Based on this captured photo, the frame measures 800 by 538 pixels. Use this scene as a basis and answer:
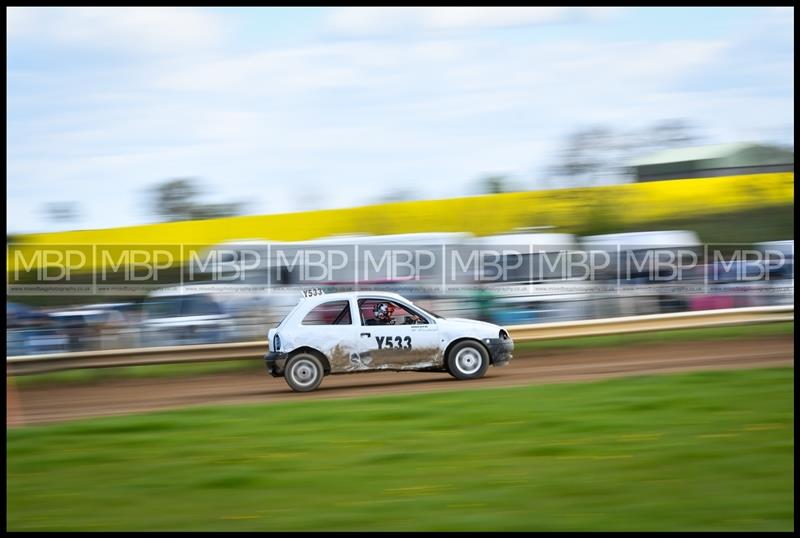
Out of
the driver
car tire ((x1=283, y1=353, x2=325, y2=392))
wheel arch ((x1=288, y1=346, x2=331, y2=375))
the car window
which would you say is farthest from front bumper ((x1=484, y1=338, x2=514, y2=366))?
car tire ((x1=283, y1=353, x2=325, y2=392))

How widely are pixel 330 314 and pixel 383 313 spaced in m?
0.75

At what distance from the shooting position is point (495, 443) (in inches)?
336

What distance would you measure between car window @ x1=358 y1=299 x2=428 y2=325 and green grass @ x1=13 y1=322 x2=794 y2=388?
402cm

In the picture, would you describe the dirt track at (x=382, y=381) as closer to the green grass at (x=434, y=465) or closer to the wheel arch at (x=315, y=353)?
the wheel arch at (x=315, y=353)

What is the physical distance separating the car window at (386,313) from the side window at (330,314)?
0.21m

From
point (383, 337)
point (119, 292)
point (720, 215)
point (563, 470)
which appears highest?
point (720, 215)

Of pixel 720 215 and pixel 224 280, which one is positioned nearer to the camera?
pixel 224 280

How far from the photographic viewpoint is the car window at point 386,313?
13.3m

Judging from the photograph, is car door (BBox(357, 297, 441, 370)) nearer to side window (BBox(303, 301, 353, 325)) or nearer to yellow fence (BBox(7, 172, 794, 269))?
side window (BBox(303, 301, 353, 325))

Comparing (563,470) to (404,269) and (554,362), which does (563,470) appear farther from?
(404,269)

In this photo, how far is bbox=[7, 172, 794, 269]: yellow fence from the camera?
23.8 meters

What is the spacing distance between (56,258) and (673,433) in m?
20.2

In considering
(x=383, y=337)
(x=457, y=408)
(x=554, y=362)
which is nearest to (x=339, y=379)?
(x=383, y=337)

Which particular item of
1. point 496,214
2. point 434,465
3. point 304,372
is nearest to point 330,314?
point 304,372
